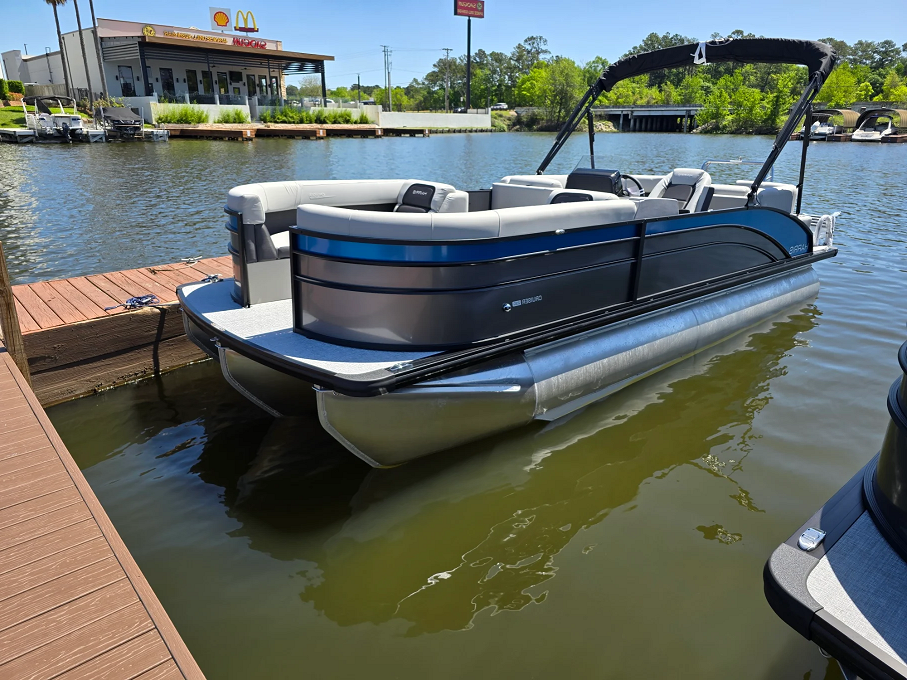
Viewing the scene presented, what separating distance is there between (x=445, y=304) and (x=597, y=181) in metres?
3.08

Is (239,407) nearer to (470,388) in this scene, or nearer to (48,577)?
(470,388)

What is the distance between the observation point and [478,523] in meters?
3.53

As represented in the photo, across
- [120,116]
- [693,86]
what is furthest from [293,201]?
[693,86]

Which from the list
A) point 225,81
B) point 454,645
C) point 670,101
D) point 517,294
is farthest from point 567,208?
point 670,101

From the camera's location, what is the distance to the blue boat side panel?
493cm

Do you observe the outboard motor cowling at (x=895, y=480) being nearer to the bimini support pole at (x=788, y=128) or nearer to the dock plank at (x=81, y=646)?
the dock plank at (x=81, y=646)

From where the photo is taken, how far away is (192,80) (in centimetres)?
4353

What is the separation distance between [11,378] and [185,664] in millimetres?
2812

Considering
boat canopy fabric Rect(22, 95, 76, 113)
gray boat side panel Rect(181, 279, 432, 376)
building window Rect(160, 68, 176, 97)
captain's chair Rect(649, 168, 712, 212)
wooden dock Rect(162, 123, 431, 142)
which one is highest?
building window Rect(160, 68, 176, 97)

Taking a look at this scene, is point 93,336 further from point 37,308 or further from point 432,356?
point 432,356

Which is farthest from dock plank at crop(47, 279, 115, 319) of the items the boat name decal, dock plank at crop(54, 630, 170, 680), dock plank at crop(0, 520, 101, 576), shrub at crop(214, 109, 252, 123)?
shrub at crop(214, 109, 252, 123)

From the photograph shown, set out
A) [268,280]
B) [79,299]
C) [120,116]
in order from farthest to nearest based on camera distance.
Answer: [120,116]
[79,299]
[268,280]

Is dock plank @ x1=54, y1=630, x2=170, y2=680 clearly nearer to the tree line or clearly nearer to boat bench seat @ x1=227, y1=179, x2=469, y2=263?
boat bench seat @ x1=227, y1=179, x2=469, y2=263

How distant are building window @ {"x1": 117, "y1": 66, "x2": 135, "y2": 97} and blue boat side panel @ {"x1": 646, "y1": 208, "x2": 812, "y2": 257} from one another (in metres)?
46.0
